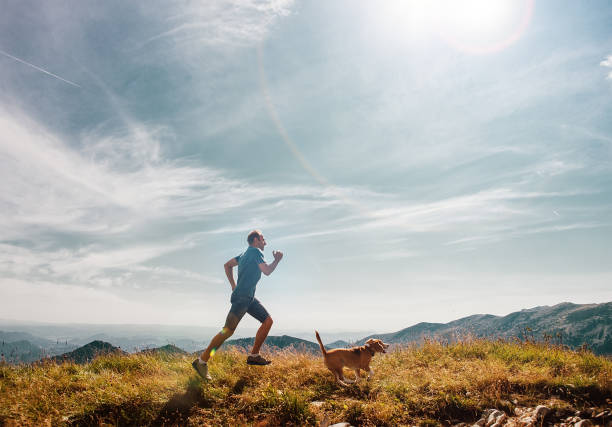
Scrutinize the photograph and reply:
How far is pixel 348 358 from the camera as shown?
6695mm

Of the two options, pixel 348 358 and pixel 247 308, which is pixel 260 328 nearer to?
pixel 247 308

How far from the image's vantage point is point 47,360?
8.69 m

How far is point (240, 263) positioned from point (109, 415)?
11.6ft

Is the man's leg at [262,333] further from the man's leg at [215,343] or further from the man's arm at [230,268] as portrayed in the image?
the man's arm at [230,268]

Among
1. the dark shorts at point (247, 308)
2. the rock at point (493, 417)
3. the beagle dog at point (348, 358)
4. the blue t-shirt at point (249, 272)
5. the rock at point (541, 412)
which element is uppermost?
the blue t-shirt at point (249, 272)

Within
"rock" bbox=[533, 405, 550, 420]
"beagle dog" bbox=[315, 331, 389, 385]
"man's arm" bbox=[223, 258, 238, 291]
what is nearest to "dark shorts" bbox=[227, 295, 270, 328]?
"man's arm" bbox=[223, 258, 238, 291]

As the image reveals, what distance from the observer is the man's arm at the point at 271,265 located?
6.83 meters

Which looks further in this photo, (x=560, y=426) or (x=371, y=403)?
(x=371, y=403)

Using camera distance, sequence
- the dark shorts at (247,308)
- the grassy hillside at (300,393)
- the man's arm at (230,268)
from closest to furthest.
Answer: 1. the grassy hillside at (300,393)
2. the dark shorts at (247,308)
3. the man's arm at (230,268)

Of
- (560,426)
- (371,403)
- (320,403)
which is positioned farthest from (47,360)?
(560,426)

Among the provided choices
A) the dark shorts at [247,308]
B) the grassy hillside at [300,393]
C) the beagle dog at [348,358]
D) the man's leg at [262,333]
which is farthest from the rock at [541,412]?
the dark shorts at [247,308]

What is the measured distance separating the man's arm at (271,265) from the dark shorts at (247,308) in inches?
30.4

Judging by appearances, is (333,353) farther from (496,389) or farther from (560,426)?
(560,426)

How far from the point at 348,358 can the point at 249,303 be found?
8.25 ft
